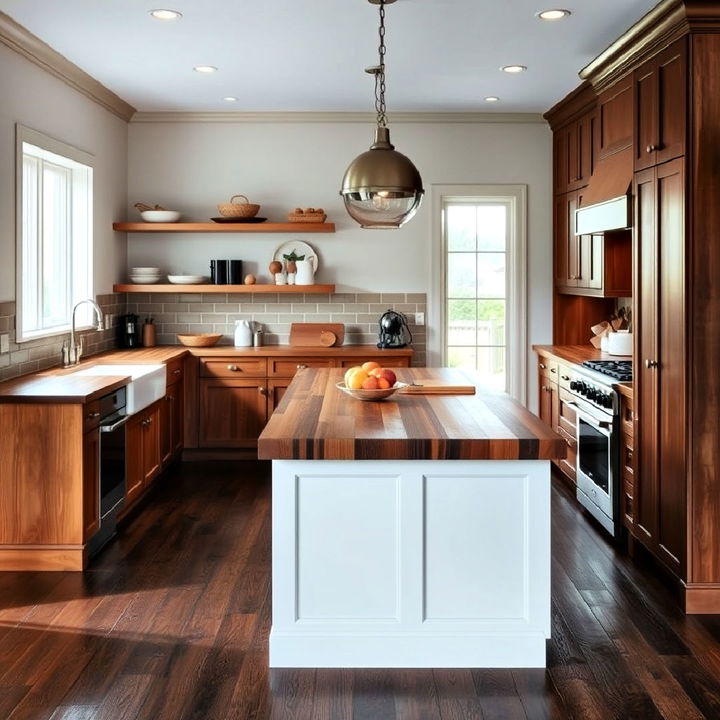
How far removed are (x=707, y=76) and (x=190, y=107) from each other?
429 centimetres

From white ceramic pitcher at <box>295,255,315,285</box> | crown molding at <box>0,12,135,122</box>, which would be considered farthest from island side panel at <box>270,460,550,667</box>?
white ceramic pitcher at <box>295,255,315,285</box>

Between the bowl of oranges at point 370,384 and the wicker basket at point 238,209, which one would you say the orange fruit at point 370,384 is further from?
the wicker basket at point 238,209

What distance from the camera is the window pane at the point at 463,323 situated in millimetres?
7352

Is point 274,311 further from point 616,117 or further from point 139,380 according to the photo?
point 616,117

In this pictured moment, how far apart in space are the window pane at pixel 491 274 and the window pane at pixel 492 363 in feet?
1.46

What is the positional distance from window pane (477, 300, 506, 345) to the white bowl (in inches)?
99.0

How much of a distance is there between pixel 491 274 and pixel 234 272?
81.1 inches

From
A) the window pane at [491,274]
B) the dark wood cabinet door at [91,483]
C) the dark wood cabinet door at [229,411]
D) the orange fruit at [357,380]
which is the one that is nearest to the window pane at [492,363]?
the window pane at [491,274]

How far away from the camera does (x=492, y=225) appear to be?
24.0 feet

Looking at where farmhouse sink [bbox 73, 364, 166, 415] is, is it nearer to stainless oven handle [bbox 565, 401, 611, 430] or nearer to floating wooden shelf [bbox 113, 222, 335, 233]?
floating wooden shelf [bbox 113, 222, 335, 233]

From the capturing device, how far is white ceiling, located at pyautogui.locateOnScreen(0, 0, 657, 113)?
14.6 ft

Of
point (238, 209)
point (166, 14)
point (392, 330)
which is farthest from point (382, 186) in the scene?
point (238, 209)

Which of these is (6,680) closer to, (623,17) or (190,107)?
(623,17)

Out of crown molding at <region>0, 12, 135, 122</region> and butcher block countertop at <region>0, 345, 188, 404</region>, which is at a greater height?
crown molding at <region>0, 12, 135, 122</region>
